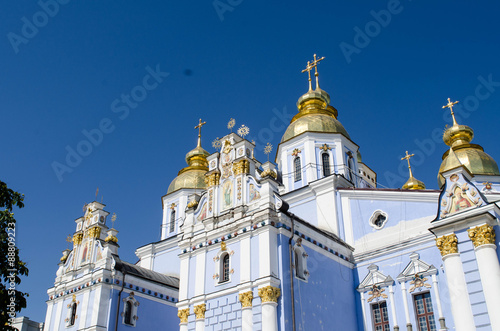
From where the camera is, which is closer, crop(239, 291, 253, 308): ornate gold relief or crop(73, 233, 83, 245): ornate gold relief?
crop(239, 291, 253, 308): ornate gold relief

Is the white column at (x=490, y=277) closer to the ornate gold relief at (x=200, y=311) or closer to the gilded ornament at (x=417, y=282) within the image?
the gilded ornament at (x=417, y=282)

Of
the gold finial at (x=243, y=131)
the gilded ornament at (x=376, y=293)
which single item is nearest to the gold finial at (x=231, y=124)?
the gold finial at (x=243, y=131)

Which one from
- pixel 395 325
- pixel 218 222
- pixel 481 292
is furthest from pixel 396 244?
pixel 218 222

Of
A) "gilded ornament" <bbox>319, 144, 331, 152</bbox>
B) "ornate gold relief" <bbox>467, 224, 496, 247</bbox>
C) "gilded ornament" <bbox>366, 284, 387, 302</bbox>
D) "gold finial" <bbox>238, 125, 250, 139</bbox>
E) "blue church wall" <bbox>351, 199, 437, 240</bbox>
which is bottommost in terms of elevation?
"gilded ornament" <bbox>366, 284, 387, 302</bbox>

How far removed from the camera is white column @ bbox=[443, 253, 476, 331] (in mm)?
14258

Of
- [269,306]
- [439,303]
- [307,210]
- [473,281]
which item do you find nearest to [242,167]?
[307,210]

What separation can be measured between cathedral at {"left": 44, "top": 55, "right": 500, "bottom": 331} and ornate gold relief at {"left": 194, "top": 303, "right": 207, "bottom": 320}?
34 mm

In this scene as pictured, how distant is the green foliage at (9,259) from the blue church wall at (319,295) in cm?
735

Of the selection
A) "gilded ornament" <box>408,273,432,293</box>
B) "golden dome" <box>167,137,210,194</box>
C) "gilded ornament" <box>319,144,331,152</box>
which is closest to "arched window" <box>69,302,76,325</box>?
"golden dome" <box>167,137,210,194</box>

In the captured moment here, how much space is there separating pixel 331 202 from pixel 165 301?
337 inches

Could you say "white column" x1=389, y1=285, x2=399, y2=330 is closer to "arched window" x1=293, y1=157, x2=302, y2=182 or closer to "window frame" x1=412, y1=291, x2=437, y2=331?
"window frame" x1=412, y1=291, x2=437, y2=331

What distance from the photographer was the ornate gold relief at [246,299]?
636 inches

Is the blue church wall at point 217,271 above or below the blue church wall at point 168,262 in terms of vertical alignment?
below

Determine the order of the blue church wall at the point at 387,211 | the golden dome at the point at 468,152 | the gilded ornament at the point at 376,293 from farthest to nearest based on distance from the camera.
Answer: the golden dome at the point at 468,152 < the blue church wall at the point at 387,211 < the gilded ornament at the point at 376,293
